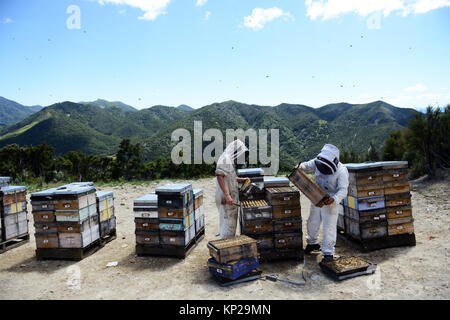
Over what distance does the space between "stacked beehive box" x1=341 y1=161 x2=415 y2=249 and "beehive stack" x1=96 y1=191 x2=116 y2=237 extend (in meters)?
6.50

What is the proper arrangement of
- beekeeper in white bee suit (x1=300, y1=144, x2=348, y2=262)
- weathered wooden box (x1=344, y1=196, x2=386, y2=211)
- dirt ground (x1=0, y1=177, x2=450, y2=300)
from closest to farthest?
dirt ground (x1=0, y1=177, x2=450, y2=300) → beekeeper in white bee suit (x1=300, y1=144, x2=348, y2=262) → weathered wooden box (x1=344, y1=196, x2=386, y2=211)

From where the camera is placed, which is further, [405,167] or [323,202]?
[405,167]

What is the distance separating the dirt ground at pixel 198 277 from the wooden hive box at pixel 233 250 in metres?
0.51

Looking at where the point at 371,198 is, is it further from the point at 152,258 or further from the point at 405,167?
the point at 152,258

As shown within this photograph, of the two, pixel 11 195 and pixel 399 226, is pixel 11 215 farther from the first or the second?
pixel 399 226

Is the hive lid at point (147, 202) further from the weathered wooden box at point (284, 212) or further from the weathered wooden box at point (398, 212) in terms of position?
the weathered wooden box at point (398, 212)

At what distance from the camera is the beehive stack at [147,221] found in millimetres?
7086

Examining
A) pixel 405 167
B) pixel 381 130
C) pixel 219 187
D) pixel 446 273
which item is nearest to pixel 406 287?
pixel 446 273

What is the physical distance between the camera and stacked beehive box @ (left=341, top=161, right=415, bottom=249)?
267 inches

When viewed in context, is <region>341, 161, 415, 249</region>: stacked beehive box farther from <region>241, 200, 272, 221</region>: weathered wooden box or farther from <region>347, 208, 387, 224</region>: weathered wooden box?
<region>241, 200, 272, 221</region>: weathered wooden box

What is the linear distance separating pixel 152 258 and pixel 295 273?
3449mm

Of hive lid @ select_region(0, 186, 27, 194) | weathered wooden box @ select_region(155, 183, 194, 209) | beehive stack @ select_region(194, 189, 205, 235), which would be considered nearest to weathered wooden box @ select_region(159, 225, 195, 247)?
weathered wooden box @ select_region(155, 183, 194, 209)

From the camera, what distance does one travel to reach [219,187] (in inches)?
258

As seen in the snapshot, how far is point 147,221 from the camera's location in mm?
7141
